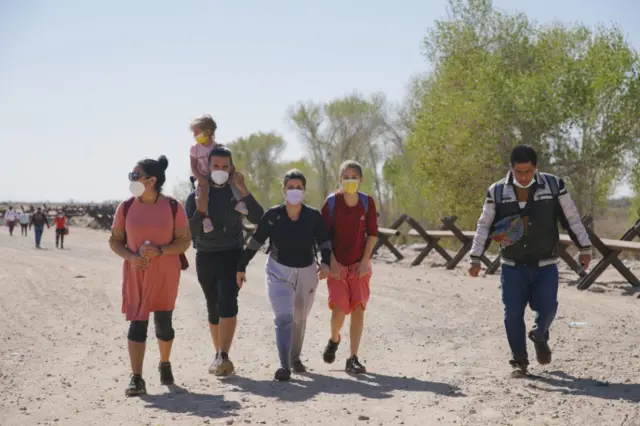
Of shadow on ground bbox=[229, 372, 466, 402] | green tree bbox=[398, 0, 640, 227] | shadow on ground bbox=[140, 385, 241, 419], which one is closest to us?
shadow on ground bbox=[140, 385, 241, 419]

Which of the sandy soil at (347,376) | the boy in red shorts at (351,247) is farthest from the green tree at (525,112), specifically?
the boy in red shorts at (351,247)

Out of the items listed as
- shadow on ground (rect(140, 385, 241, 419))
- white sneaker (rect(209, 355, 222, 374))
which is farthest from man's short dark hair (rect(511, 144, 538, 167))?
white sneaker (rect(209, 355, 222, 374))

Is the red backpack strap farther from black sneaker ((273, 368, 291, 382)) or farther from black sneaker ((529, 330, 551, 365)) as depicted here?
black sneaker ((529, 330, 551, 365))

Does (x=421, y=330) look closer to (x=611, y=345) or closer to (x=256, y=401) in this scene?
(x=611, y=345)

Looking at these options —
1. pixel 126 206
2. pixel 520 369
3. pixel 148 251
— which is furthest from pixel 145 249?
pixel 520 369

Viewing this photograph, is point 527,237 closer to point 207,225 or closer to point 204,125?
point 207,225

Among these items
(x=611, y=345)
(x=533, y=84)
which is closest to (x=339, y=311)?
(x=611, y=345)

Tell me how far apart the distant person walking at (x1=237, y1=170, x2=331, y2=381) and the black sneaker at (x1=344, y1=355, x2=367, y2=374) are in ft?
1.87

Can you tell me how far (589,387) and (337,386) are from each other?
2.03 metres

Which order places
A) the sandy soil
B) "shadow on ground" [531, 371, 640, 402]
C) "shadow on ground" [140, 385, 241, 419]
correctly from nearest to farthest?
1. the sandy soil
2. "shadow on ground" [140, 385, 241, 419]
3. "shadow on ground" [531, 371, 640, 402]

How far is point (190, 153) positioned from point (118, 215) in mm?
1039

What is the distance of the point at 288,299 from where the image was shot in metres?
7.61

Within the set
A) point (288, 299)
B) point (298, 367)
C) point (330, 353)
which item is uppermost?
point (288, 299)

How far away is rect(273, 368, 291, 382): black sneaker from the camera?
293 inches
